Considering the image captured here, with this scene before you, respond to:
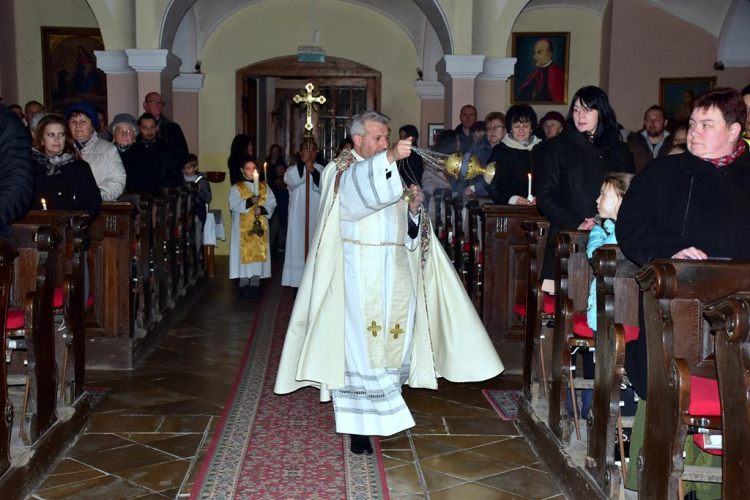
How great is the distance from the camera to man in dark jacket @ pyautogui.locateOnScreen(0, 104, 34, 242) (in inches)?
145

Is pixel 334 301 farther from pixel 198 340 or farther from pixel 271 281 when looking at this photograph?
pixel 271 281

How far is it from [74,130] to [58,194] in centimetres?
105

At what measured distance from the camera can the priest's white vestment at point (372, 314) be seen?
14.1 ft

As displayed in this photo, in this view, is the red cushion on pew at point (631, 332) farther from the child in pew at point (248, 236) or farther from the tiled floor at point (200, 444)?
the child in pew at point (248, 236)

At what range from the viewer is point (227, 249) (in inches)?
543

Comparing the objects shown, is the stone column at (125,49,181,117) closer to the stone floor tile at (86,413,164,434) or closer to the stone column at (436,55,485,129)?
the stone column at (436,55,485,129)

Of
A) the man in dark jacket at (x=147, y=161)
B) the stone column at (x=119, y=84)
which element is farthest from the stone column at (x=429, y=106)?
the man in dark jacket at (x=147, y=161)

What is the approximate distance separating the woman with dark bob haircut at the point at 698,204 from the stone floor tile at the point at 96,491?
2.15m

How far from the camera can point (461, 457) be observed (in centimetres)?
432

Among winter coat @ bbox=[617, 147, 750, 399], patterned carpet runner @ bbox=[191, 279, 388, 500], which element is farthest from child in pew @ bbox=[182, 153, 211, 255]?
winter coat @ bbox=[617, 147, 750, 399]

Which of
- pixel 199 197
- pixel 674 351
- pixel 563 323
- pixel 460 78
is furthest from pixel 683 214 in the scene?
pixel 199 197

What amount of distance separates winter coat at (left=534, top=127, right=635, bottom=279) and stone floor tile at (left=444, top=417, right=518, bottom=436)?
0.91 metres

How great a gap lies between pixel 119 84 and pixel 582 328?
7.76 m

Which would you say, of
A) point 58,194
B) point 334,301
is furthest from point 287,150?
point 334,301
